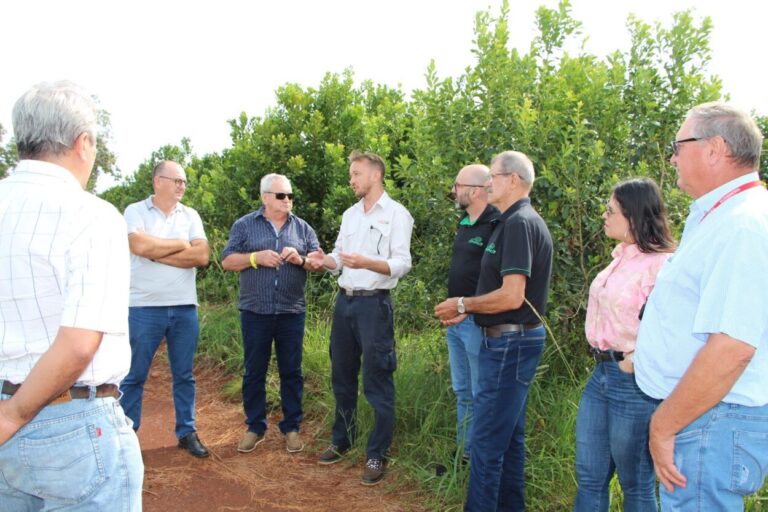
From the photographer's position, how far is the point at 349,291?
16.6 feet

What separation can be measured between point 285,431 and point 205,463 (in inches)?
28.3

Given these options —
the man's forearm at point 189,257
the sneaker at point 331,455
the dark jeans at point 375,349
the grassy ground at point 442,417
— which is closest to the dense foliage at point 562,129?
the grassy ground at point 442,417

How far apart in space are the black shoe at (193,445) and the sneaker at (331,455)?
100 cm

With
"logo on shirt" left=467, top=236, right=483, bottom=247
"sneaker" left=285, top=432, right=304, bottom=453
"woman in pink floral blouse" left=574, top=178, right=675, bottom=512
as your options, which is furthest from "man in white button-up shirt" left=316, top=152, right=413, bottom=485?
"woman in pink floral blouse" left=574, top=178, right=675, bottom=512

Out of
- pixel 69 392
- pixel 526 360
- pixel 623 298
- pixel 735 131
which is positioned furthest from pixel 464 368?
pixel 69 392

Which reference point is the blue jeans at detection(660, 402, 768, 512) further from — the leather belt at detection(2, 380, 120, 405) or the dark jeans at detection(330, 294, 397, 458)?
the dark jeans at detection(330, 294, 397, 458)

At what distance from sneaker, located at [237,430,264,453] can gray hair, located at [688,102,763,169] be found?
4.42 metres

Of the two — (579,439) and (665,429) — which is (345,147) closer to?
(579,439)

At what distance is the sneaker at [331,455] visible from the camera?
5.12 meters

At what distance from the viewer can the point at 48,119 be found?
209cm

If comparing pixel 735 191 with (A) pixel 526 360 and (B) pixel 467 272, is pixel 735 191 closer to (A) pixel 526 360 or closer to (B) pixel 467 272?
(A) pixel 526 360

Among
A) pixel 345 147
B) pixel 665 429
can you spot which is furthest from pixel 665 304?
pixel 345 147

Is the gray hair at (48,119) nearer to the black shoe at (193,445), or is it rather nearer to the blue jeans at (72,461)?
the blue jeans at (72,461)

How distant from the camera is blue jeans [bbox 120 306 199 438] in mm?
5070
